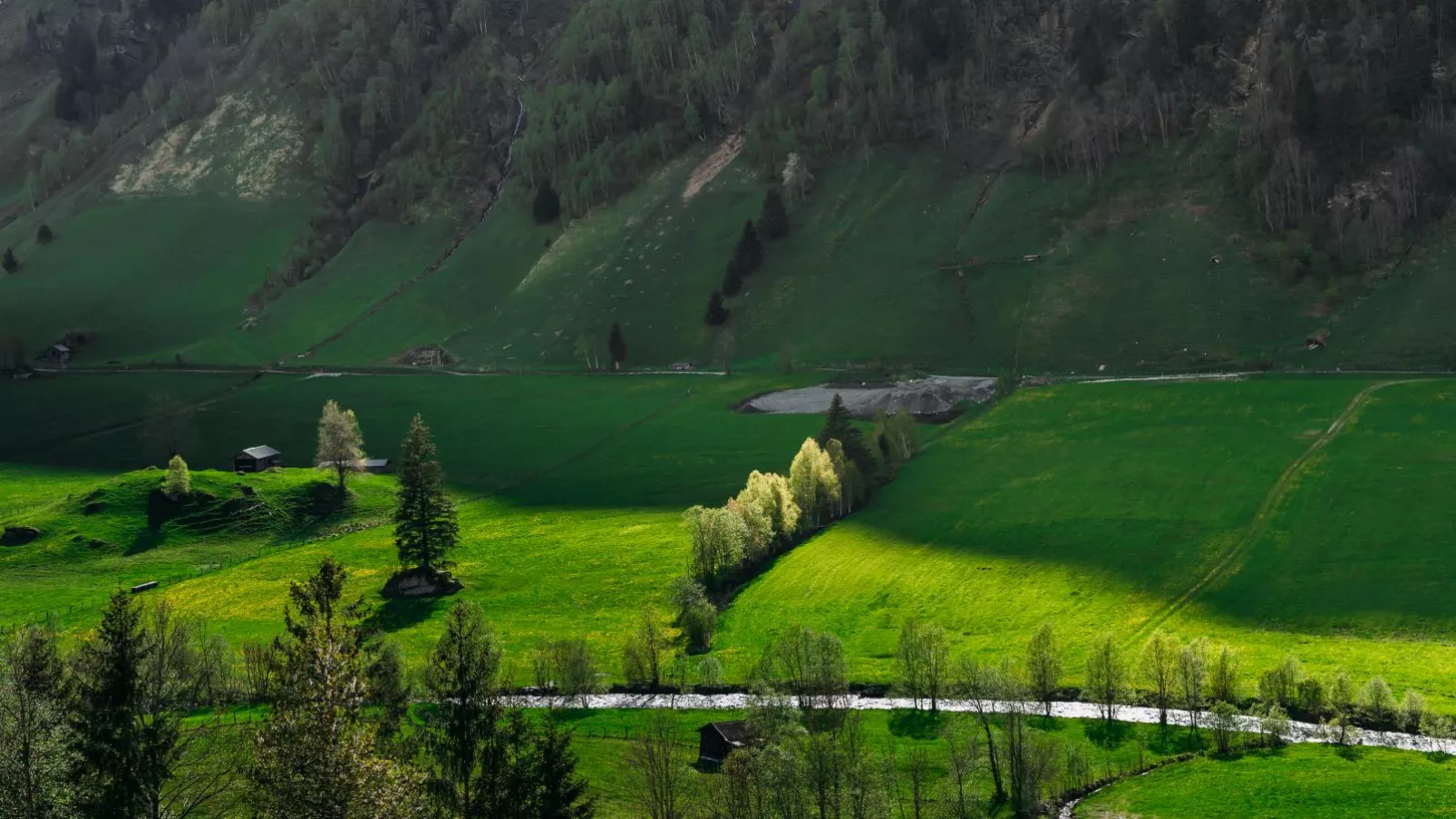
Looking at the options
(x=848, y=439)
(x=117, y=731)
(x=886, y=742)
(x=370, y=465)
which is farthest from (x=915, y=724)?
(x=370, y=465)

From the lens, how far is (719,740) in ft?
231

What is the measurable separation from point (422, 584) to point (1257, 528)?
6716 centimetres

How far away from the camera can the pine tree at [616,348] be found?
196 m

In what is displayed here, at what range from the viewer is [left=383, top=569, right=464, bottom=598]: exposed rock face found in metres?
108

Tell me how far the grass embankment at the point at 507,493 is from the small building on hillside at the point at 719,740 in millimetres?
19150

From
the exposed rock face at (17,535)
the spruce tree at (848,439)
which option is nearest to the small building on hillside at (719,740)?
the spruce tree at (848,439)

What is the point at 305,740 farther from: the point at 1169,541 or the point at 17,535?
the point at 17,535

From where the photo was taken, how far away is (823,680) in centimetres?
7938

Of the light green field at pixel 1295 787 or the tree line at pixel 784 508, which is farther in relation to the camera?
the tree line at pixel 784 508

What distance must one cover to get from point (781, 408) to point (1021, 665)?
268 feet

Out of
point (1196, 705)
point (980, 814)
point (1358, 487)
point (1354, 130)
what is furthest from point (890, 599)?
point (1354, 130)

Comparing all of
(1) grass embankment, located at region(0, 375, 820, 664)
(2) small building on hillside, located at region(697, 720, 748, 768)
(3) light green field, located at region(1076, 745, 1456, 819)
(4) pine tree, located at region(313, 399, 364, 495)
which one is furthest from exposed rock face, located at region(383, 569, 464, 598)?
(3) light green field, located at region(1076, 745, 1456, 819)

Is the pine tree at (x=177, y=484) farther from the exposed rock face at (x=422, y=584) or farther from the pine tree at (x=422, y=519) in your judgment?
the exposed rock face at (x=422, y=584)

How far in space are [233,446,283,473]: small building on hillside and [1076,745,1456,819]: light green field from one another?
108 m
